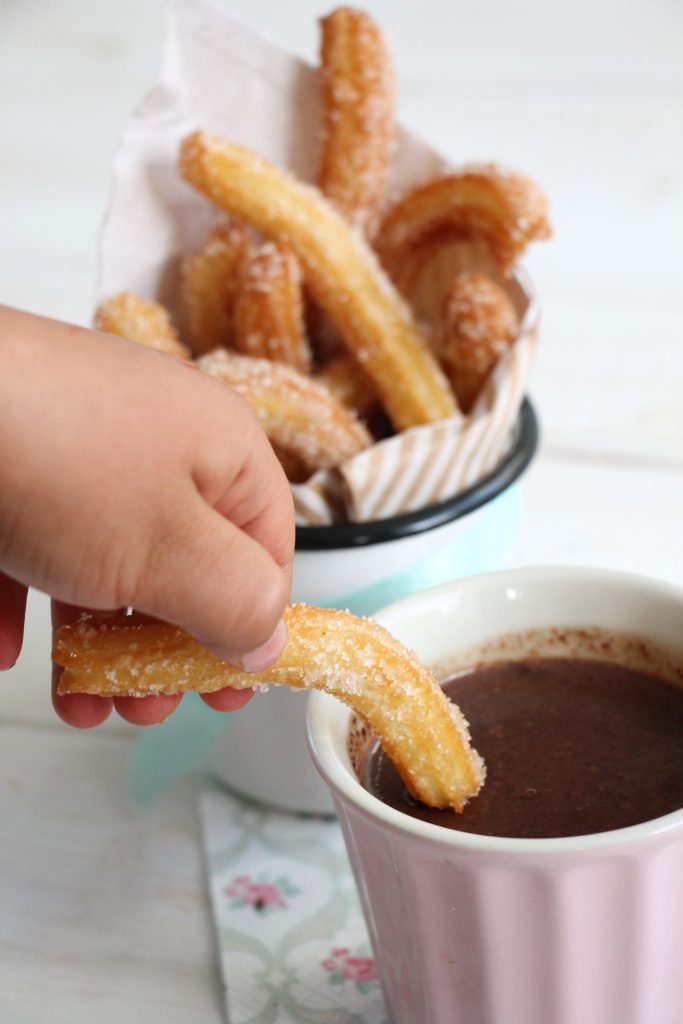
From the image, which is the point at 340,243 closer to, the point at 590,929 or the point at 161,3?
the point at 590,929

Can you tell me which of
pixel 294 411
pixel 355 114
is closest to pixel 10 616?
pixel 294 411

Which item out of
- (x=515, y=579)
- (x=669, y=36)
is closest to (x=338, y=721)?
(x=515, y=579)

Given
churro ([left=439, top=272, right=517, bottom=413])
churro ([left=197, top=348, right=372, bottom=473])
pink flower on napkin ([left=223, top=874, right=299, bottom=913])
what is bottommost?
pink flower on napkin ([left=223, top=874, right=299, bottom=913])

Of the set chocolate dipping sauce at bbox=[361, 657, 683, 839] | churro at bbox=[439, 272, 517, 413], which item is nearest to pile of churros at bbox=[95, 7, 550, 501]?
churro at bbox=[439, 272, 517, 413]

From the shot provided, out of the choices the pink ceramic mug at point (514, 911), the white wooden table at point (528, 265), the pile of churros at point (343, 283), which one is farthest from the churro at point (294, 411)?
the white wooden table at point (528, 265)

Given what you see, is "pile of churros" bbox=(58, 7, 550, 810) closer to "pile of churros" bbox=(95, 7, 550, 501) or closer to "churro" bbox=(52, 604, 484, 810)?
"pile of churros" bbox=(95, 7, 550, 501)

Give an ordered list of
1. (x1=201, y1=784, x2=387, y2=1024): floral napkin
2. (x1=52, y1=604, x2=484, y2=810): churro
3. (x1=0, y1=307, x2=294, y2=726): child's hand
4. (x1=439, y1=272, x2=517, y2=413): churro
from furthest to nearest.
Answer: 1. (x1=439, y1=272, x2=517, y2=413): churro
2. (x1=201, y1=784, x2=387, y2=1024): floral napkin
3. (x1=52, y1=604, x2=484, y2=810): churro
4. (x1=0, y1=307, x2=294, y2=726): child's hand

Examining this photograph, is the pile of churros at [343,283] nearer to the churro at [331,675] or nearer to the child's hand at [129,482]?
the churro at [331,675]
